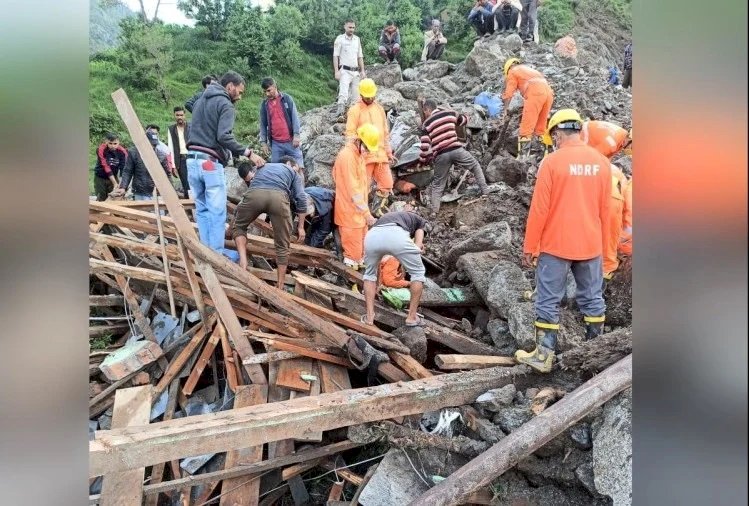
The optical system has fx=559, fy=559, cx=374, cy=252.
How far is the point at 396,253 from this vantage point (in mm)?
5375

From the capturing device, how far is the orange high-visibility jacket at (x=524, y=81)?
8508 millimetres

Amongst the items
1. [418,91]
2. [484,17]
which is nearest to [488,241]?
[418,91]

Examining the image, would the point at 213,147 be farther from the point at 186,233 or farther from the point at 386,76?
the point at 386,76

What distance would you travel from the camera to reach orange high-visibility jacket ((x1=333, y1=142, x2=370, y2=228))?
6469 mm

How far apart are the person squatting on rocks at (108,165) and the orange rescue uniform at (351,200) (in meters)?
5.07

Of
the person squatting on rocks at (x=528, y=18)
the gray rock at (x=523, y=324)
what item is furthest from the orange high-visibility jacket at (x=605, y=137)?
the person squatting on rocks at (x=528, y=18)

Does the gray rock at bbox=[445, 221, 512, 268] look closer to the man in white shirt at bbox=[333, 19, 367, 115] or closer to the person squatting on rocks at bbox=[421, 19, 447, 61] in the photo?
the man in white shirt at bbox=[333, 19, 367, 115]

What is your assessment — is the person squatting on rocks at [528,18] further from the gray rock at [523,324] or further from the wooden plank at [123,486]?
the wooden plank at [123,486]

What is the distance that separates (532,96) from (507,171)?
1186mm

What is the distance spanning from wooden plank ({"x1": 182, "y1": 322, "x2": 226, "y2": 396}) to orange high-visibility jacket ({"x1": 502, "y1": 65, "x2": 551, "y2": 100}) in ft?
19.4
